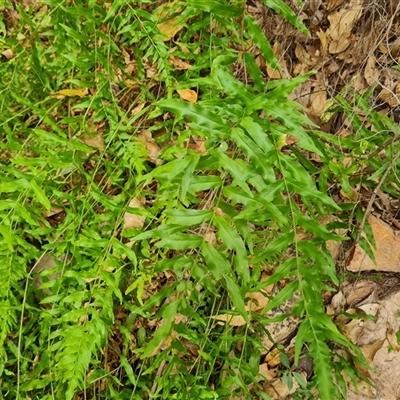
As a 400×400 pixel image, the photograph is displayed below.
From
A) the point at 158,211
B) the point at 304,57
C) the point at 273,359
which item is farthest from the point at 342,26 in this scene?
the point at 273,359

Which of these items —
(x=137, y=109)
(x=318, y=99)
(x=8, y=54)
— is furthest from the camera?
(x=8, y=54)

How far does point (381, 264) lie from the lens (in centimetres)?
189

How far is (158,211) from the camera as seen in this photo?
5.65 ft

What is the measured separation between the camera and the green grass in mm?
1078

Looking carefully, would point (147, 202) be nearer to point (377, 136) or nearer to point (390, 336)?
point (377, 136)

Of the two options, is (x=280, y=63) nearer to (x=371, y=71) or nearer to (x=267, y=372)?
(x=371, y=71)

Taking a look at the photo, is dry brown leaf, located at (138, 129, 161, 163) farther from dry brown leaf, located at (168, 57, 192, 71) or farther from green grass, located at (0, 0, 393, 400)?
dry brown leaf, located at (168, 57, 192, 71)

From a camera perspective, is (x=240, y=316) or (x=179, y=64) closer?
(x=240, y=316)

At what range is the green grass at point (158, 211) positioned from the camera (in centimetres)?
108

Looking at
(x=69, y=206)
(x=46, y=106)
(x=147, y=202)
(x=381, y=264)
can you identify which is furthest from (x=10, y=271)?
(x=381, y=264)

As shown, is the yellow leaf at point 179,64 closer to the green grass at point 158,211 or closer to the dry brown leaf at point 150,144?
the green grass at point 158,211

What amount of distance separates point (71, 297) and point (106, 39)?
830mm

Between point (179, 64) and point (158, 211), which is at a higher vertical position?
point (179, 64)

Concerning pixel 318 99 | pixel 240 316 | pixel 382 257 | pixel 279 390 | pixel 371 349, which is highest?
pixel 318 99
